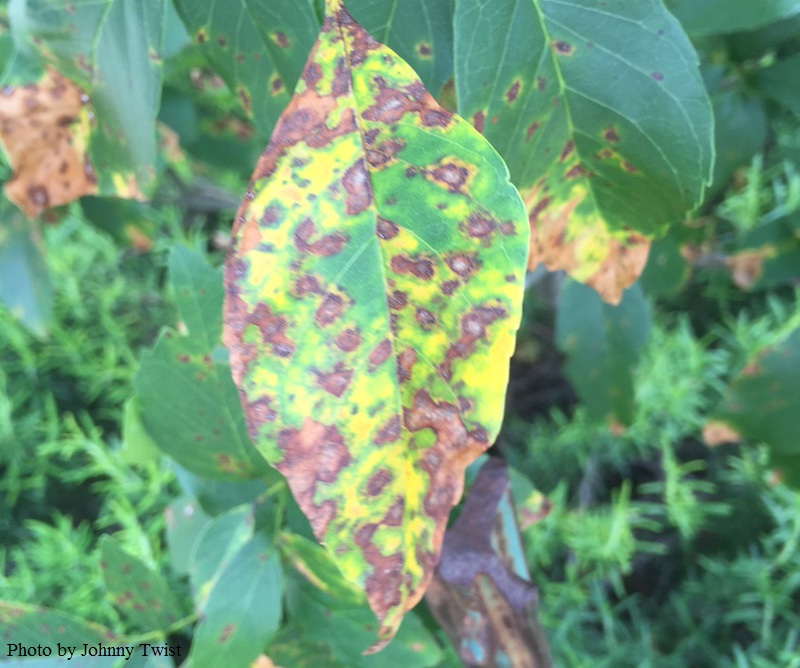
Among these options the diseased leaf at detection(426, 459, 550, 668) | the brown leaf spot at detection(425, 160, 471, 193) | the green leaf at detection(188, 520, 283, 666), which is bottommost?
the green leaf at detection(188, 520, 283, 666)

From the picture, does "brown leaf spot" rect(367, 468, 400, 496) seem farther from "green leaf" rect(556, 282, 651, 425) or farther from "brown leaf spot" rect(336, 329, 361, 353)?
"green leaf" rect(556, 282, 651, 425)

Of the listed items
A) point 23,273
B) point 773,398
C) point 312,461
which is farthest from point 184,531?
point 773,398

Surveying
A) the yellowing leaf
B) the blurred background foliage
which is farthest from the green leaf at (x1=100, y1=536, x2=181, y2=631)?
the yellowing leaf

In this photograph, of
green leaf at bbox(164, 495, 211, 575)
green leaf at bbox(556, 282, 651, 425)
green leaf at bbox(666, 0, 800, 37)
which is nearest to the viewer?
green leaf at bbox(666, 0, 800, 37)

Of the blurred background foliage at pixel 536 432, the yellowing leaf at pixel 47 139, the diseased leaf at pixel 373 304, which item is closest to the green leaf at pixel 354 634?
the blurred background foliage at pixel 536 432

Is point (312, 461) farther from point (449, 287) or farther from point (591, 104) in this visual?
point (591, 104)

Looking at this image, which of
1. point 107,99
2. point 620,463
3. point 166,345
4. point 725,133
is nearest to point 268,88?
point 107,99

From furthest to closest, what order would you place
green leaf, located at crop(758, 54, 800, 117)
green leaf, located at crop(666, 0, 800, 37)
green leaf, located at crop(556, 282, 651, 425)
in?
1. green leaf, located at crop(556, 282, 651, 425)
2. green leaf, located at crop(758, 54, 800, 117)
3. green leaf, located at crop(666, 0, 800, 37)

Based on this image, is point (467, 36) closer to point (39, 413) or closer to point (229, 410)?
point (229, 410)
